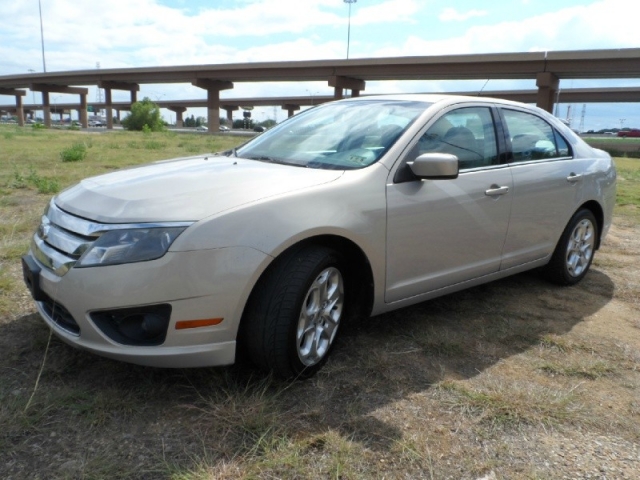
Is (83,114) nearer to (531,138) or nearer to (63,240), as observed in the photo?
(531,138)

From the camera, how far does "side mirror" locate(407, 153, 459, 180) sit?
3.12m

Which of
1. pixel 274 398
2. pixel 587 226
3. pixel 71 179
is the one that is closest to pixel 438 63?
pixel 71 179

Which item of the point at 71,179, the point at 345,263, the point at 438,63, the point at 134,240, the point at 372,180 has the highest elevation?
the point at 438,63

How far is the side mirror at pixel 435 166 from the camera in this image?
3125mm

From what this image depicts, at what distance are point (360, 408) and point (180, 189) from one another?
4.49ft

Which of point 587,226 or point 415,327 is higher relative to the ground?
point 587,226

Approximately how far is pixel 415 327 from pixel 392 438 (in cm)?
135

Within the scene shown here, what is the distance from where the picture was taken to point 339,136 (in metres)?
3.55

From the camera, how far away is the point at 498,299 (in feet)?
14.6

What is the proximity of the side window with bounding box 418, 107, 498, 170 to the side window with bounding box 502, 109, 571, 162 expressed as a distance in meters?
0.24

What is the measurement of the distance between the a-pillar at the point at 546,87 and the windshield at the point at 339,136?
41051 mm

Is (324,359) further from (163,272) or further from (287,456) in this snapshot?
(163,272)

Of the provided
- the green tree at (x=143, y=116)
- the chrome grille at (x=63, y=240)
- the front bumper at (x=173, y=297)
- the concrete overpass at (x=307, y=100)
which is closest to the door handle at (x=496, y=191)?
the front bumper at (x=173, y=297)

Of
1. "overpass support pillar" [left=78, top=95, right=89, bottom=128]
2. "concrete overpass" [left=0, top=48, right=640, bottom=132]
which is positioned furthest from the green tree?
"overpass support pillar" [left=78, top=95, right=89, bottom=128]
